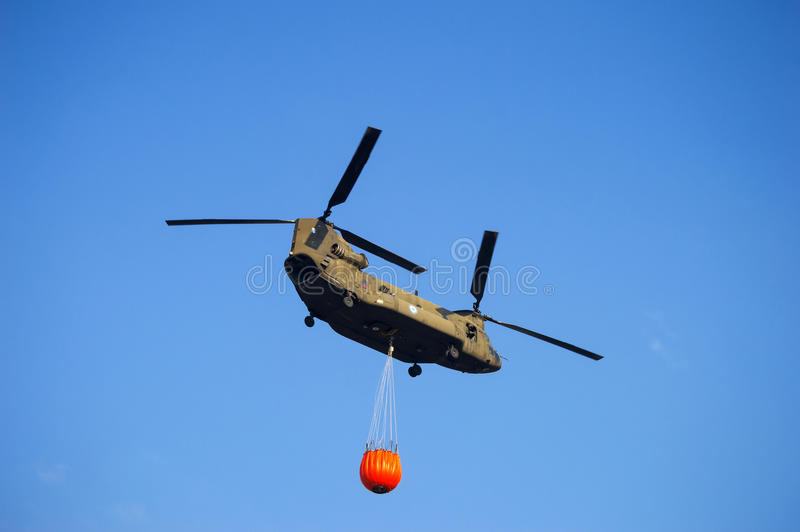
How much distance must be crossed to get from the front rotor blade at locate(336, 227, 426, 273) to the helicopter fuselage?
50cm

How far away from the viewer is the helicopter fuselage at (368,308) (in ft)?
88.8

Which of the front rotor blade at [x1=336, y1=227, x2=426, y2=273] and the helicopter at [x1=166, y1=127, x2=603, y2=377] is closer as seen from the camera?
the helicopter at [x1=166, y1=127, x2=603, y2=377]

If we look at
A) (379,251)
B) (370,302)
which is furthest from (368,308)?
(379,251)

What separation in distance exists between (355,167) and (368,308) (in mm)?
5592

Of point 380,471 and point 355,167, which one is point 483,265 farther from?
point 380,471

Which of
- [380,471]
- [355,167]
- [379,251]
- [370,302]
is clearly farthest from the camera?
[379,251]

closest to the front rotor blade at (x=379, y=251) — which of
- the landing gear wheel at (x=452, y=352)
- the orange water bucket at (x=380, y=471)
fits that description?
the landing gear wheel at (x=452, y=352)

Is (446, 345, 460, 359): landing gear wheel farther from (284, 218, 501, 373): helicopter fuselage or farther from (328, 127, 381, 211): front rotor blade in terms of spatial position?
(328, 127, 381, 211): front rotor blade

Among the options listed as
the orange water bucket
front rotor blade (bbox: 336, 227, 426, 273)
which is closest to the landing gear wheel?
front rotor blade (bbox: 336, 227, 426, 273)

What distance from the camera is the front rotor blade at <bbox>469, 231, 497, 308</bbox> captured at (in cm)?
3344

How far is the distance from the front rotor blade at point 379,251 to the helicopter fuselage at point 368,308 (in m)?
0.50

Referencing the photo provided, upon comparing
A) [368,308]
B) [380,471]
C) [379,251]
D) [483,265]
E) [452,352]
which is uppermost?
[483,265]

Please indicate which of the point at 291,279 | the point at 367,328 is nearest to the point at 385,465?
the point at 367,328

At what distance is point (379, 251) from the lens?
29.8 metres
